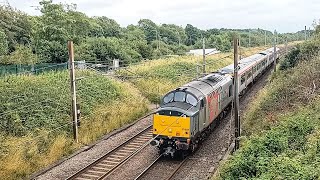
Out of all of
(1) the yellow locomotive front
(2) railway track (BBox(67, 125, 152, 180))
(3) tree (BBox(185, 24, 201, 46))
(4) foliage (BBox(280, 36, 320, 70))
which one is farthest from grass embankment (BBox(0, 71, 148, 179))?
(3) tree (BBox(185, 24, 201, 46))

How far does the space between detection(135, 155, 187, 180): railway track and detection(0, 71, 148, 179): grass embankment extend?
510 centimetres

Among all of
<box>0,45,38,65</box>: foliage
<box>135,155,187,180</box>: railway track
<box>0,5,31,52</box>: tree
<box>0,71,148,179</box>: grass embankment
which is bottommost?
<box>135,155,187,180</box>: railway track

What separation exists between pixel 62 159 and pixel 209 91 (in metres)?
8.56

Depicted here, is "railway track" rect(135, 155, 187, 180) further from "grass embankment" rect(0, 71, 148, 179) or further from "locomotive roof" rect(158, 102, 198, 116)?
"grass embankment" rect(0, 71, 148, 179)

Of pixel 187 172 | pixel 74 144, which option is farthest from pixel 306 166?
pixel 74 144

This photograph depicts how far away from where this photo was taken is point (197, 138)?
1933 cm

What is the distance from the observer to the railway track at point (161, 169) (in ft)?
54.2

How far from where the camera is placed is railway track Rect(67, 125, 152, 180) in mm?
16750

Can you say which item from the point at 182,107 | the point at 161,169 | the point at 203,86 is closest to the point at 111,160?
the point at 161,169

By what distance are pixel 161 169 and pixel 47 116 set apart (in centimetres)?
840

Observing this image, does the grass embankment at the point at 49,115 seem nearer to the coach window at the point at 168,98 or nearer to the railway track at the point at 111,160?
the railway track at the point at 111,160

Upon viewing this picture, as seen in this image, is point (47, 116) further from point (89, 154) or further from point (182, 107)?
point (182, 107)

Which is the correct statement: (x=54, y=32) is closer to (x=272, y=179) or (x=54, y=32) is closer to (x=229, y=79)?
(x=229, y=79)

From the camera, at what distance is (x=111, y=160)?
18.8 metres
